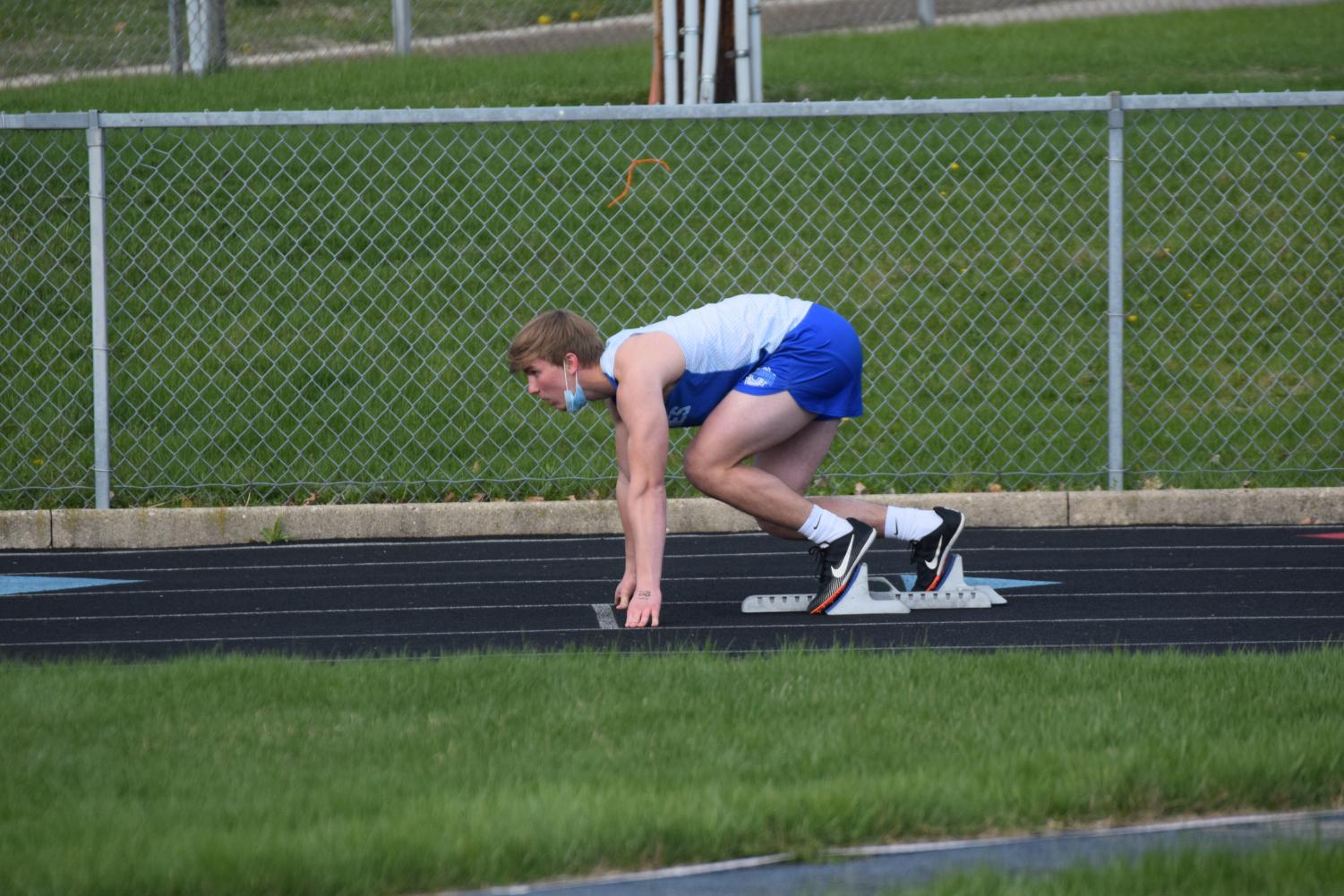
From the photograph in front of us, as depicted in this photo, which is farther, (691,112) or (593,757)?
(691,112)

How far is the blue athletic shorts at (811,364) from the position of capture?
5.83 metres

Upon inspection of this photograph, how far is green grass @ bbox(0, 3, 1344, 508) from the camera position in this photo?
8.50 meters

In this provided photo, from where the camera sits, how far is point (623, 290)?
9.85 meters

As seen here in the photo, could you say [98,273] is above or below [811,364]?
above

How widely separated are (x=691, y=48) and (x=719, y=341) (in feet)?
23.9

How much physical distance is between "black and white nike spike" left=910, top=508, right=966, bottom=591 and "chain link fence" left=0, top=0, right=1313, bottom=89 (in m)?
9.17

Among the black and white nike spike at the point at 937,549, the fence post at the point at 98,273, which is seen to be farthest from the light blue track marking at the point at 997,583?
the fence post at the point at 98,273

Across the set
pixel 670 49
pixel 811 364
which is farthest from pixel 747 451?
pixel 670 49

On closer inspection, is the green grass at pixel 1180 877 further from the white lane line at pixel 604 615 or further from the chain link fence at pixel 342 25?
the chain link fence at pixel 342 25

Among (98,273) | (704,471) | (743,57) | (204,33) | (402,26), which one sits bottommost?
(704,471)

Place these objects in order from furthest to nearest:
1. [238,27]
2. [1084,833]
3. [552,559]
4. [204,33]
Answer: [238,27], [204,33], [552,559], [1084,833]

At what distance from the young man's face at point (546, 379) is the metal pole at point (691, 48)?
23.5ft

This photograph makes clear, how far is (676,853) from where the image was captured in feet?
11.4

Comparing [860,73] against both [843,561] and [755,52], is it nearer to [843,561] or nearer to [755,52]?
[755,52]
